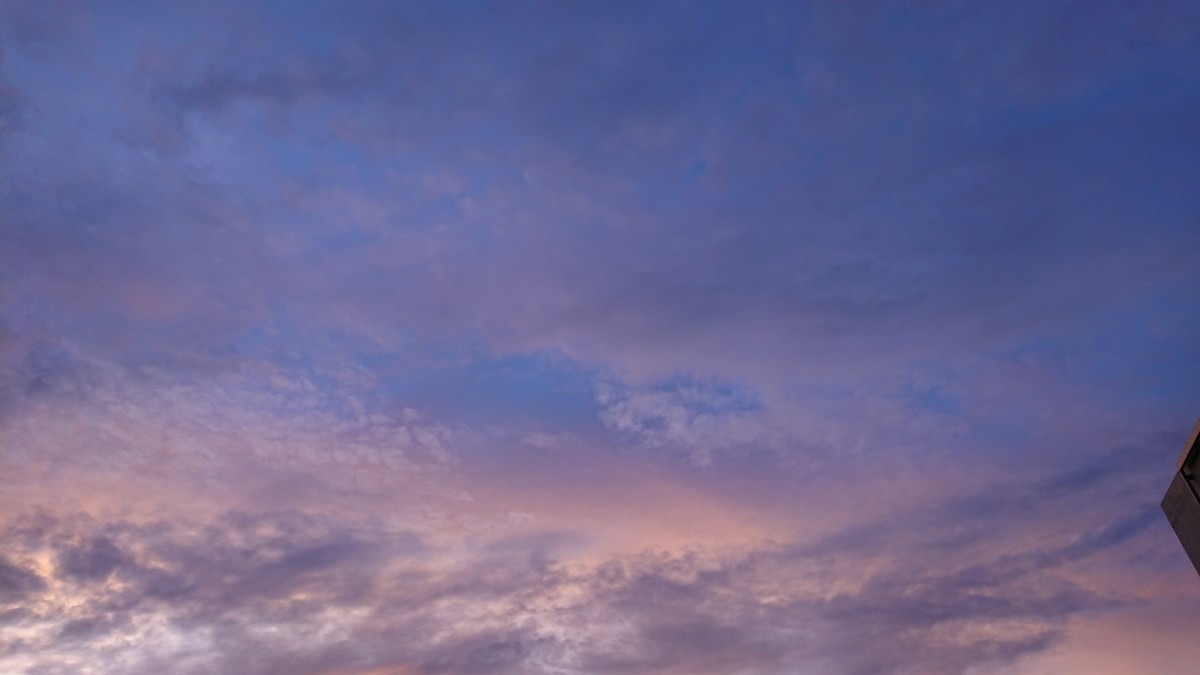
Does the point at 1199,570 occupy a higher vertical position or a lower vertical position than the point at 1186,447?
lower

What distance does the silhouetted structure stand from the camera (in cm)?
3744

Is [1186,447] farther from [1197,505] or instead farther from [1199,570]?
[1199,570]

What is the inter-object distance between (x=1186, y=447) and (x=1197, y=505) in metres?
2.50

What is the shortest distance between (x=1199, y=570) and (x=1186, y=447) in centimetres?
551

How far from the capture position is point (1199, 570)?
3803 centimetres

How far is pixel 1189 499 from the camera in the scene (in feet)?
125

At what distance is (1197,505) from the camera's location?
123 ft

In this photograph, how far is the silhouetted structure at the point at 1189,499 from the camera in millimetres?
37438

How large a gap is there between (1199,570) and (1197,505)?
3031 millimetres

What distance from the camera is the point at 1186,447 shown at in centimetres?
3741

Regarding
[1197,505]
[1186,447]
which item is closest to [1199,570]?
[1197,505]
